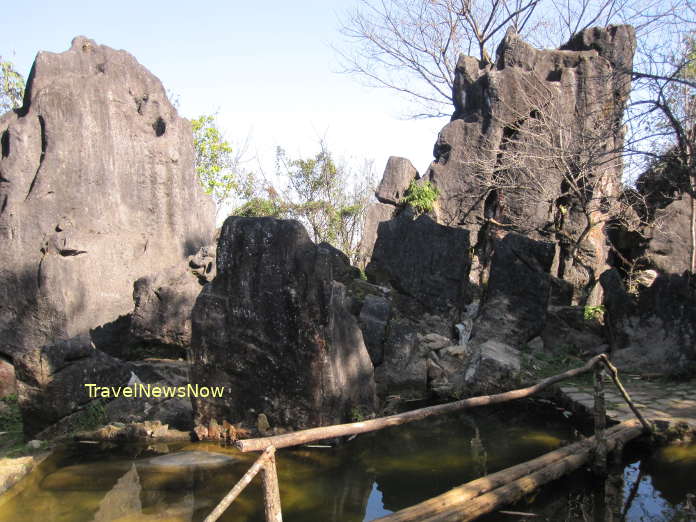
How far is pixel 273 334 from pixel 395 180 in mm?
10678

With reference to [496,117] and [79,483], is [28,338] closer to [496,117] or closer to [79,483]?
[79,483]

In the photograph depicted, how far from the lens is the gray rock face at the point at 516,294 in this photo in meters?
9.74

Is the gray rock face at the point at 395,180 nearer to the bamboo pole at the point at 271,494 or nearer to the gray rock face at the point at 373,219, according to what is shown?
the gray rock face at the point at 373,219

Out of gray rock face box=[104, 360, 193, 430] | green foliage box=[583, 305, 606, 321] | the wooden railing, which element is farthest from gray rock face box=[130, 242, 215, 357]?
green foliage box=[583, 305, 606, 321]

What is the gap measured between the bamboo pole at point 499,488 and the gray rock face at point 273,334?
2.07 metres

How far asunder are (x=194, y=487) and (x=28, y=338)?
189 inches

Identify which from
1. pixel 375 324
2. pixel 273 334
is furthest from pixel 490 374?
pixel 273 334

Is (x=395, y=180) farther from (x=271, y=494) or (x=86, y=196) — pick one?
(x=271, y=494)

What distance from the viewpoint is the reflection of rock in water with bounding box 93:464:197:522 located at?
14.6 ft

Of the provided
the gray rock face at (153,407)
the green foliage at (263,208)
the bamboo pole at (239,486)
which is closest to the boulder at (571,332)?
the gray rock face at (153,407)

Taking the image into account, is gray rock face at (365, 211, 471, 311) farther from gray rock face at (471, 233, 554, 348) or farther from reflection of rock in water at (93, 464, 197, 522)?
reflection of rock in water at (93, 464, 197, 522)

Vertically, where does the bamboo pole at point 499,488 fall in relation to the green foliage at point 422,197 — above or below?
below

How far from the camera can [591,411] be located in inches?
256

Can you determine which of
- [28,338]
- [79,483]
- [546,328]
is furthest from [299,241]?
[546,328]
